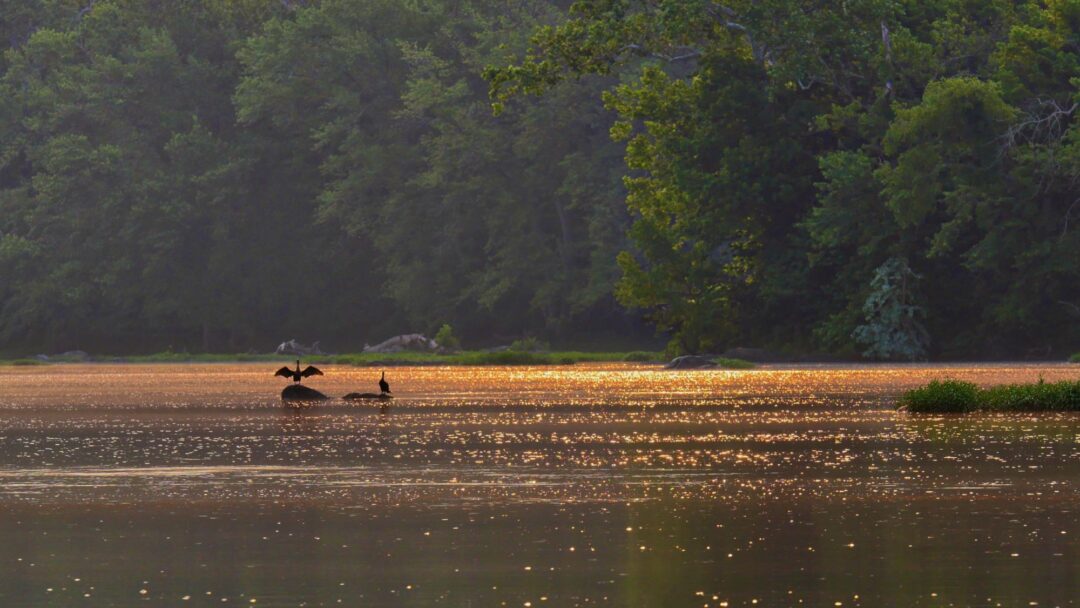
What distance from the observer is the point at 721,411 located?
1551 inches

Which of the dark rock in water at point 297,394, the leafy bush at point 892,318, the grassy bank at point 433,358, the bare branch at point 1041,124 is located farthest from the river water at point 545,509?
the grassy bank at point 433,358

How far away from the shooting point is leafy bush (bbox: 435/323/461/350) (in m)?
104

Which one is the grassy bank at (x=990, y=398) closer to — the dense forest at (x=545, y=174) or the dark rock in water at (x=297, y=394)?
the dark rock in water at (x=297, y=394)

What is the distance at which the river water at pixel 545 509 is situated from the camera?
552 inches

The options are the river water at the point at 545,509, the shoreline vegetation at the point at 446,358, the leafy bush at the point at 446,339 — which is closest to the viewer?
the river water at the point at 545,509

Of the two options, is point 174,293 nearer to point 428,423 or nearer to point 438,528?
point 428,423

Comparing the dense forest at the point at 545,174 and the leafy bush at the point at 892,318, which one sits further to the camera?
the dense forest at the point at 545,174

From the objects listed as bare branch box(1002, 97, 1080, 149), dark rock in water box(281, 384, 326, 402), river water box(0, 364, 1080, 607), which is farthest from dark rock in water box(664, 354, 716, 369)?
river water box(0, 364, 1080, 607)

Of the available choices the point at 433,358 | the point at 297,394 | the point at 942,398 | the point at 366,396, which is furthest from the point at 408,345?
the point at 942,398

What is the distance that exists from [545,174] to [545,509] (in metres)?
90.4

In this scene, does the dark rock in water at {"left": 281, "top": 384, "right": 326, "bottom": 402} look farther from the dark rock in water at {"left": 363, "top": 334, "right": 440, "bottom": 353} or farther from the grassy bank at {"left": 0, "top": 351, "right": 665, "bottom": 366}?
the dark rock in water at {"left": 363, "top": 334, "right": 440, "bottom": 353}

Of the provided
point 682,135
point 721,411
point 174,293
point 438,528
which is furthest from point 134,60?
point 438,528

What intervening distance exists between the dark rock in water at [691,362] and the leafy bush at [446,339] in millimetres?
24332

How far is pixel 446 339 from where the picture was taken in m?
104
